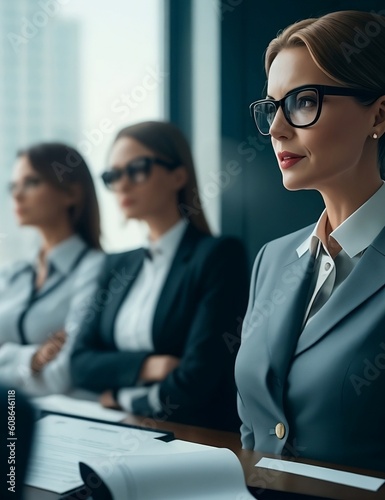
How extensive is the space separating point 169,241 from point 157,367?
0.31 metres

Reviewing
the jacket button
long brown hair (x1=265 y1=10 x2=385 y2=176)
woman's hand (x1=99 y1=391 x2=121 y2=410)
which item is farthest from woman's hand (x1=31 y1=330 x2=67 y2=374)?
long brown hair (x1=265 y1=10 x2=385 y2=176)

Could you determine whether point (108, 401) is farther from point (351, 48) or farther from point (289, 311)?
point (351, 48)

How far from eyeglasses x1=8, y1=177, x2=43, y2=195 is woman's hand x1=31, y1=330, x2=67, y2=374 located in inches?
18.9

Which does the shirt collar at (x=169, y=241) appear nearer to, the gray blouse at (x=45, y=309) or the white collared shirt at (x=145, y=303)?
the white collared shirt at (x=145, y=303)

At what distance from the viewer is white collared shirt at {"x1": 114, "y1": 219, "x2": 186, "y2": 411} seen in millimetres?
1583

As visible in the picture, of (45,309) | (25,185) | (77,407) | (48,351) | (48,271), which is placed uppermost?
(25,185)

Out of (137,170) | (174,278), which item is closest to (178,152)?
(137,170)

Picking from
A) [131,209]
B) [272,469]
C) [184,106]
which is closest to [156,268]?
[131,209]

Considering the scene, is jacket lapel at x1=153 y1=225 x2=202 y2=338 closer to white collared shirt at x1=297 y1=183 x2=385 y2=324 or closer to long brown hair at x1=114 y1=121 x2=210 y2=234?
long brown hair at x1=114 y1=121 x2=210 y2=234

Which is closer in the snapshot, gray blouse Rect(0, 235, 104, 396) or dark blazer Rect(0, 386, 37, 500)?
dark blazer Rect(0, 386, 37, 500)

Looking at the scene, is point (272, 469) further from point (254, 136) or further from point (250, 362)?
point (254, 136)

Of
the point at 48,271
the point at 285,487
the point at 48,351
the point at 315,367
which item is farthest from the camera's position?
the point at 48,271

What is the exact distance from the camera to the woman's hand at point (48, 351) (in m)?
1.83

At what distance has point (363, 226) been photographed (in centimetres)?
114
